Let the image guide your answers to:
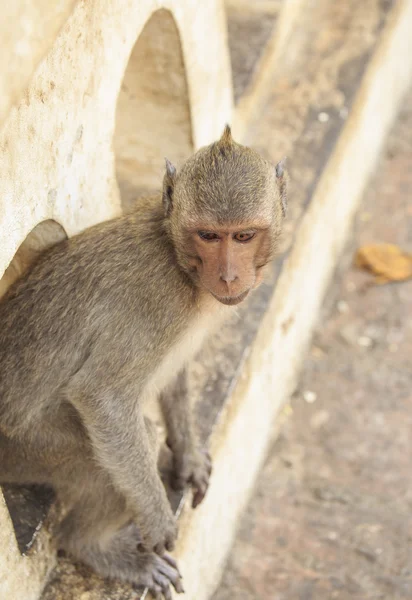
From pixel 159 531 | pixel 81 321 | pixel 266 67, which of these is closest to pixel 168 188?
pixel 81 321

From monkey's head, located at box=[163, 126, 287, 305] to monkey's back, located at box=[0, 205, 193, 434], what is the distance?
17cm

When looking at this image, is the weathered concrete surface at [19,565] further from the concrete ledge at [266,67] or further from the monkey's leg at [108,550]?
the concrete ledge at [266,67]

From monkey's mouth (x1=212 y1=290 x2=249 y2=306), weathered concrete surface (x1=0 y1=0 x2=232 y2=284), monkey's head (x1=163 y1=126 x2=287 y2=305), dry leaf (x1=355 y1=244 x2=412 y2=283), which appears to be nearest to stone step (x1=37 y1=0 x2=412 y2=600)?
dry leaf (x1=355 y1=244 x2=412 y2=283)

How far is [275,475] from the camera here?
20.6ft

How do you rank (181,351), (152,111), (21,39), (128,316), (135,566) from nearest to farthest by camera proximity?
(21,39) → (128,316) → (181,351) → (135,566) → (152,111)

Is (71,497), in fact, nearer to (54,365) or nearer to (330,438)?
(54,365)

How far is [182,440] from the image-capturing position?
Answer: 4.70 m

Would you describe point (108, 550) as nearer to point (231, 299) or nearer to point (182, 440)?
point (182, 440)

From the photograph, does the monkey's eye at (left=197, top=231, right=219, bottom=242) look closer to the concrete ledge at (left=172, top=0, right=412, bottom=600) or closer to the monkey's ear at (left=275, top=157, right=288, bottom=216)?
the monkey's ear at (left=275, top=157, right=288, bottom=216)

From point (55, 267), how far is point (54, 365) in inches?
16.5

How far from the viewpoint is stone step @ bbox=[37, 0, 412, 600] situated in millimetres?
5254

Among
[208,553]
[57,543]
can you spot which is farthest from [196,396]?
[57,543]

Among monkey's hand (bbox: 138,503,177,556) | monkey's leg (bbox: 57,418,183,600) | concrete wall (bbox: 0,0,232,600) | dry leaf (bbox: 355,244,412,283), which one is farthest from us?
dry leaf (bbox: 355,244,412,283)

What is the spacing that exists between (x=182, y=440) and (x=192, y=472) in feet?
0.61
